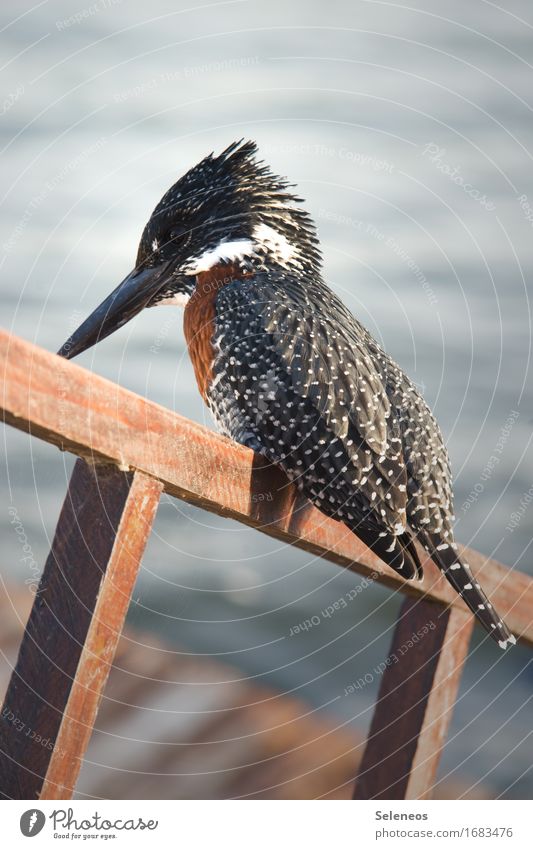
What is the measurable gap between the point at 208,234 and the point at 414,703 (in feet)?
3.11

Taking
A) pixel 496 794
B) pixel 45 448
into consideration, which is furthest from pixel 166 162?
pixel 496 794

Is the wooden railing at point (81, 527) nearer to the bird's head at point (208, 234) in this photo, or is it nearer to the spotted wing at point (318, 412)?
the spotted wing at point (318, 412)

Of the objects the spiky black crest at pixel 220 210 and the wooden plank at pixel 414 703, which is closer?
the wooden plank at pixel 414 703

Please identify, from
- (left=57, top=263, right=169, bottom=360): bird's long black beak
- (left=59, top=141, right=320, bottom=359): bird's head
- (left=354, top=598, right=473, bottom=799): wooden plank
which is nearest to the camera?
(left=354, top=598, right=473, bottom=799): wooden plank

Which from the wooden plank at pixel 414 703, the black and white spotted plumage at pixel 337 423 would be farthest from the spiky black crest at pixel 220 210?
the wooden plank at pixel 414 703

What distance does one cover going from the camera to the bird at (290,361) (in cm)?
153

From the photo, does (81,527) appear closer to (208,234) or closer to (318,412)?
(318,412)

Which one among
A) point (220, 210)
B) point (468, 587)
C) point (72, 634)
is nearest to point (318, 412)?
point (468, 587)

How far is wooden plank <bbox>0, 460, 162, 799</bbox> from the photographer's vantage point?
2.98 feet

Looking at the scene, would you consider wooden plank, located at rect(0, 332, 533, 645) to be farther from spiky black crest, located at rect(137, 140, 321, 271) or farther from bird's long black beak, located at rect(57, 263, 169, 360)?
spiky black crest, located at rect(137, 140, 321, 271)

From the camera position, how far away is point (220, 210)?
1936 mm

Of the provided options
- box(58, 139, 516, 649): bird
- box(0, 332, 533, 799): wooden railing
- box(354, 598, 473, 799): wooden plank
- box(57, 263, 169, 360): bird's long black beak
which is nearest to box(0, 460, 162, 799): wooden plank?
box(0, 332, 533, 799): wooden railing

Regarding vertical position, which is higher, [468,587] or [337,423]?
[337,423]

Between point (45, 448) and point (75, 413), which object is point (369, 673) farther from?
point (75, 413)
